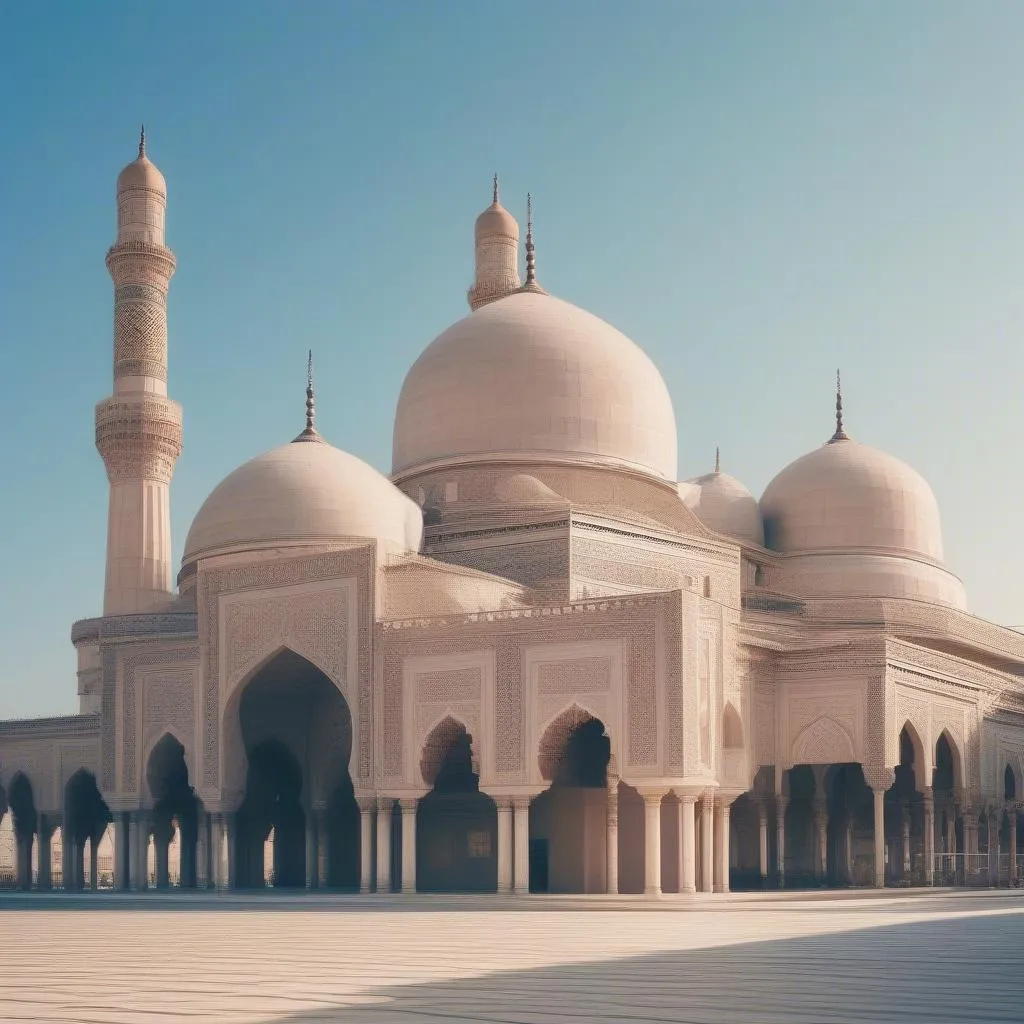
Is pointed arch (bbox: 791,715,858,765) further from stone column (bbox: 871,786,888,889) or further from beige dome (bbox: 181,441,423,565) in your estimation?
beige dome (bbox: 181,441,423,565)

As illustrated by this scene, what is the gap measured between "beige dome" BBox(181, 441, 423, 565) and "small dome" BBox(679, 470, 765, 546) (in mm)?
7483

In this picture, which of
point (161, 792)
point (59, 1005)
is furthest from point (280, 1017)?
point (161, 792)

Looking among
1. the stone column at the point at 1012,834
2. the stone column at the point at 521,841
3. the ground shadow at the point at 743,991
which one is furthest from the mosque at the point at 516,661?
the ground shadow at the point at 743,991

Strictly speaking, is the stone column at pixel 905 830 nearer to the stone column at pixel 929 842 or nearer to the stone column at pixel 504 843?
the stone column at pixel 929 842

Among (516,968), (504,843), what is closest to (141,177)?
(504,843)

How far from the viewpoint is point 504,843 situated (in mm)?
21797

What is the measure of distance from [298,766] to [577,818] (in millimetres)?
5904

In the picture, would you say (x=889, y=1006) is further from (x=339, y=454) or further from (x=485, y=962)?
(x=339, y=454)

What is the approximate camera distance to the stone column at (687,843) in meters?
21.1

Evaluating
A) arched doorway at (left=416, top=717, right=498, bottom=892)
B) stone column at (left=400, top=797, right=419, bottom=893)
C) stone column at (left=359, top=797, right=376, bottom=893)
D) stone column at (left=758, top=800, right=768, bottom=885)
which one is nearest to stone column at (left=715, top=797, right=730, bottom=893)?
stone column at (left=758, top=800, right=768, bottom=885)

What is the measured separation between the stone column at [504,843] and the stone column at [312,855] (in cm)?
511

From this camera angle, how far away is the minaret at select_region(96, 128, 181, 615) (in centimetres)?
3141

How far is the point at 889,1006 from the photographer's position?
6.75 meters

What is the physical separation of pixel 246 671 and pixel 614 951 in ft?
50.2
